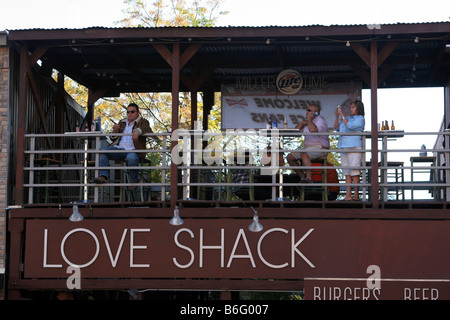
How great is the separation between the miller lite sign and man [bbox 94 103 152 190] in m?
3.52

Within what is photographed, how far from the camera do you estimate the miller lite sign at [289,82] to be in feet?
49.5

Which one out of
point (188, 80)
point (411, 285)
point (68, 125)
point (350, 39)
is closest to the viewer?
point (411, 285)

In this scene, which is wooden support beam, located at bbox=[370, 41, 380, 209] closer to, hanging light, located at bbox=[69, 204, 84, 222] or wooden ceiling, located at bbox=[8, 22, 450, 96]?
wooden ceiling, located at bbox=[8, 22, 450, 96]

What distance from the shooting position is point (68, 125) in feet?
52.2

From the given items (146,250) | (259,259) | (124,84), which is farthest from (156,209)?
(124,84)

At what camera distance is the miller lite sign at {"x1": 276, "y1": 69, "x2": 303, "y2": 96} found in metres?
15.1

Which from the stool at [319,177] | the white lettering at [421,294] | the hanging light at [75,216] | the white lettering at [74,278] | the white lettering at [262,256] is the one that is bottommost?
the white lettering at [421,294]

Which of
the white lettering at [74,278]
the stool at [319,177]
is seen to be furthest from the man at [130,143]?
the stool at [319,177]

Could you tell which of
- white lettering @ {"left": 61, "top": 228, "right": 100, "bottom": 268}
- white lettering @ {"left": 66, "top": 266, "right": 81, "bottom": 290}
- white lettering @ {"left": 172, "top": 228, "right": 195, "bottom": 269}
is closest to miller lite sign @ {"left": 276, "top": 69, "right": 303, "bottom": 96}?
white lettering @ {"left": 172, "top": 228, "right": 195, "bottom": 269}

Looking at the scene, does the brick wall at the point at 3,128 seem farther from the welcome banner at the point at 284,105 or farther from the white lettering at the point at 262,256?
the welcome banner at the point at 284,105

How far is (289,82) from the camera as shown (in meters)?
15.2

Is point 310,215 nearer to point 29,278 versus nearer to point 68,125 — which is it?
point 29,278

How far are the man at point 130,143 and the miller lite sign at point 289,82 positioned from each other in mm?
3516

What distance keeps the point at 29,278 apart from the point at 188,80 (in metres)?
4.95
